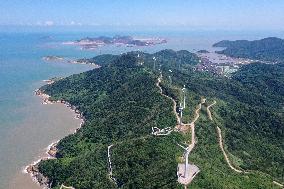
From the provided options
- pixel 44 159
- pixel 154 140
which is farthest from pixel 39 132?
pixel 154 140

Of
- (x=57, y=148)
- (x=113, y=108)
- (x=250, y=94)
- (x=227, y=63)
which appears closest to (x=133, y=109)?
(x=113, y=108)

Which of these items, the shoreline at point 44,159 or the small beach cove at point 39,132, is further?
the small beach cove at point 39,132

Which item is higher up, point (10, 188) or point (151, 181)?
point (151, 181)

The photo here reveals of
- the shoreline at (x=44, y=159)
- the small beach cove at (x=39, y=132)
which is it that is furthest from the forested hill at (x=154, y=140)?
the small beach cove at (x=39, y=132)

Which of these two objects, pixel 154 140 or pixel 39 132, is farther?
pixel 39 132

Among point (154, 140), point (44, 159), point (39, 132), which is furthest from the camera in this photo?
point (39, 132)

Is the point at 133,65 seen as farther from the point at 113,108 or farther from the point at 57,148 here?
the point at 57,148

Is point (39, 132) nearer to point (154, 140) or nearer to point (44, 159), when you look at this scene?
point (44, 159)

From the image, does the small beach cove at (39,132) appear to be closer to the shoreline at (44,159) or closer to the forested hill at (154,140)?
the shoreline at (44,159)
